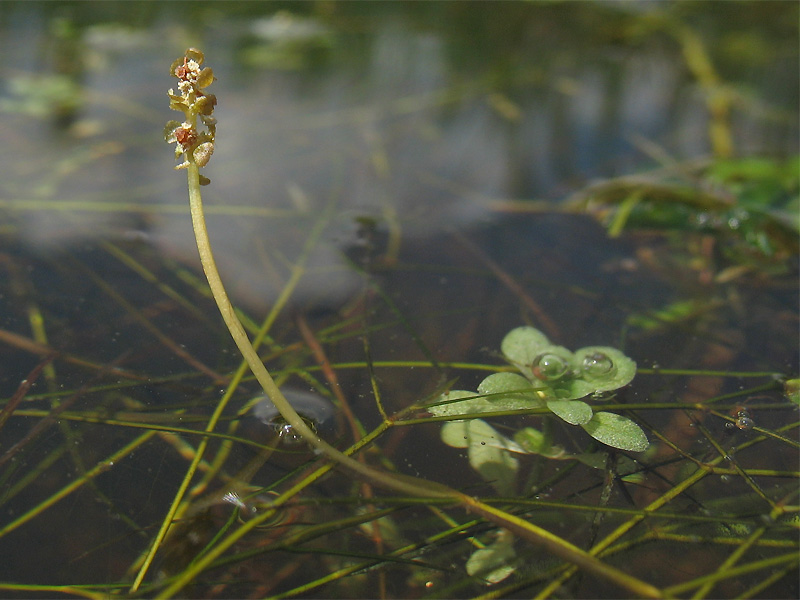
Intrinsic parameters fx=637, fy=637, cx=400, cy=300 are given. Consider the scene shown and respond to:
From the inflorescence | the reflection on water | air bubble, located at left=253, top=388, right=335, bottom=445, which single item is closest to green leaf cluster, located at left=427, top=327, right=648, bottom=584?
air bubble, located at left=253, top=388, right=335, bottom=445

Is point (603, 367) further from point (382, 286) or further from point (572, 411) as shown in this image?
point (382, 286)

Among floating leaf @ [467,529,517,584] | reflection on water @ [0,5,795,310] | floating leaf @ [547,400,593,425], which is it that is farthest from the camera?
reflection on water @ [0,5,795,310]

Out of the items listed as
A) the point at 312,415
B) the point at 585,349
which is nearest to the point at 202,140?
the point at 312,415

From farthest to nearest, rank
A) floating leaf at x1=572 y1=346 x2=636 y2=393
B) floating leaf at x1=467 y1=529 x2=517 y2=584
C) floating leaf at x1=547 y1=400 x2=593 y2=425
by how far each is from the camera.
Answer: floating leaf at x1=572 y1=346 x2=636 y2=393 < floating leaf at x1=547 y1=400 x2=593 y2=425 < floating leaf at x1=467 y1=529 x2=517 y2=584

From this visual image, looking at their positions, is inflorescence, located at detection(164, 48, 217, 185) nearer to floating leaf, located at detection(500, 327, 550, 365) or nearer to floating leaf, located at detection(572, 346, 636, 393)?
floating leaf, located at detection(500, 327, 550, 365)

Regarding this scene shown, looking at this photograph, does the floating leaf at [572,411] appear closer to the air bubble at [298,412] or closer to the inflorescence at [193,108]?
the air bubble at [298,412]

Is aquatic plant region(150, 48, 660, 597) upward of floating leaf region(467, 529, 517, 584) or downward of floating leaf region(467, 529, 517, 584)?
upward

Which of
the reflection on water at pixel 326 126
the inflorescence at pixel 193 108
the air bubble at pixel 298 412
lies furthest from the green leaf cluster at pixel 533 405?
the inflorescence at pixel 193 108

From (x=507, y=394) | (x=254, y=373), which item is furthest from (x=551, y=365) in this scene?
(x=254, y=373)
